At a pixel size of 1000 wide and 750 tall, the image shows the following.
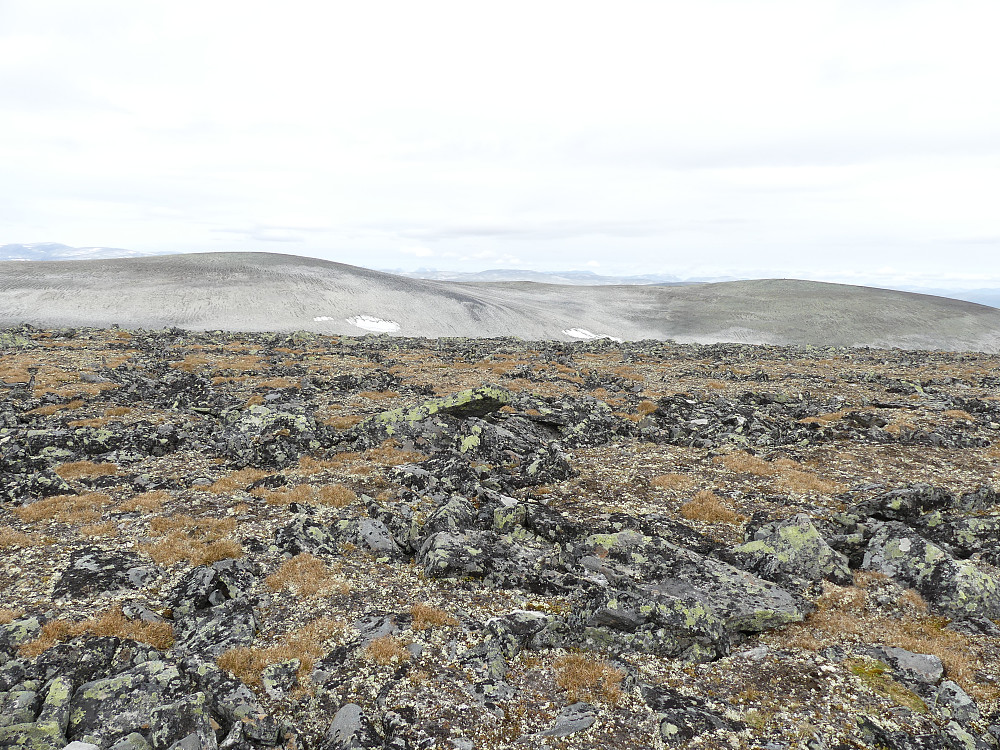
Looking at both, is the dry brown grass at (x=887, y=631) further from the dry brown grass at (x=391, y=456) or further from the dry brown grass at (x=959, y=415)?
the dry brown grass at (x=959, y=415)

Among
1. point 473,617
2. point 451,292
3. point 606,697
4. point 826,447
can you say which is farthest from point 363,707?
point 451,292

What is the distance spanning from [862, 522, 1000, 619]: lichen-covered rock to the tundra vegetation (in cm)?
6

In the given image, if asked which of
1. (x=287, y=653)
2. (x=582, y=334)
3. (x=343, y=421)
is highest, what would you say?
(x=582, y=334)

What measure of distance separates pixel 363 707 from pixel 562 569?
642 centimetres

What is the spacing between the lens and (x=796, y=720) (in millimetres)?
Result: 8961

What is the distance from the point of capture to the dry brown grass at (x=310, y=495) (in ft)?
56.8

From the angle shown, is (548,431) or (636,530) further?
(548,431)

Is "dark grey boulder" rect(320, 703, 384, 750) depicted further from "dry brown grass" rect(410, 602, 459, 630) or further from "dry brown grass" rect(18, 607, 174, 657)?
"dry brown grass" rect(18, 607, 174, 657)

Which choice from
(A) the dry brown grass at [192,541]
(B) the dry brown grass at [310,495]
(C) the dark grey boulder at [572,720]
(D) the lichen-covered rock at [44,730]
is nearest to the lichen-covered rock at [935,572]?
(C) the dark grey boulder at [572,720]

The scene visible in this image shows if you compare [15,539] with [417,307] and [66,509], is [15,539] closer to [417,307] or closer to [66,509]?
[66,509]

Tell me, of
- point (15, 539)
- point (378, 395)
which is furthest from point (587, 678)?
point (378, 395)

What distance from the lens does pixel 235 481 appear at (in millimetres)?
18922

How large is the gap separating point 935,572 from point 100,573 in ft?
69.0

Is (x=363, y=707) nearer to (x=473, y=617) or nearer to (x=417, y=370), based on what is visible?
(x=473, y=617)
